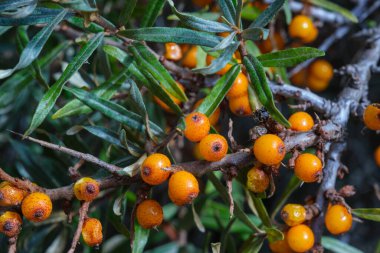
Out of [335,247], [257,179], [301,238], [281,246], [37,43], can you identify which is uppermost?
[37,43]

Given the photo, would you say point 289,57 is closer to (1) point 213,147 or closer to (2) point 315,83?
(1) point 213,147

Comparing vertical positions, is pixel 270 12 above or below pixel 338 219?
above

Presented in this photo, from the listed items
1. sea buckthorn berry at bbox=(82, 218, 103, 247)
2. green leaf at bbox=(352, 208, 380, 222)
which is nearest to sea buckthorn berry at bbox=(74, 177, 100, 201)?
sea buckthorn berry at bbox=(82, 218, 103, 247)

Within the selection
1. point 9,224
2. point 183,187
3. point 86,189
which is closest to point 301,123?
point 183,187

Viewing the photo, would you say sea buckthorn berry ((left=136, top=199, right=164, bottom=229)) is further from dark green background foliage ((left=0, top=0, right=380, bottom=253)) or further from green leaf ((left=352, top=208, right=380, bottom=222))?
green leaf ((left=352, top=208, right=380, bottom=222))

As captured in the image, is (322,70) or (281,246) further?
(322,70)

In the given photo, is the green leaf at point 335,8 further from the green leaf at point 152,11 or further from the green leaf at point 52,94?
the green leaf at point 52,94
